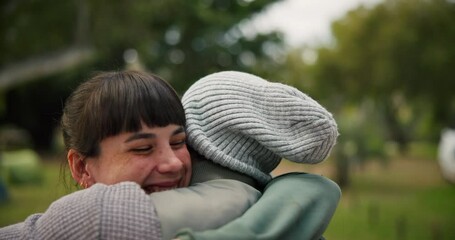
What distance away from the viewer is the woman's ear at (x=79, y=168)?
1080 mm

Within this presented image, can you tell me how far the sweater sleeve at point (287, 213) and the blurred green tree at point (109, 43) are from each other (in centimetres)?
502

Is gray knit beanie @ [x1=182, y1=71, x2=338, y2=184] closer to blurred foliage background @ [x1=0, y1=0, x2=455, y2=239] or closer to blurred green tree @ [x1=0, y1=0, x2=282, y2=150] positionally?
blurred green tree @ [x1=0, y1=0, x2=282, y2=150]

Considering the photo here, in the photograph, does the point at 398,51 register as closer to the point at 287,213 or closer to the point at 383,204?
the point at 383,204

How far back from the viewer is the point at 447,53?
38.8 feet

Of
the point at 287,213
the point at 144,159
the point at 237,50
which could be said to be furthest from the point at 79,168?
the point at 237,50

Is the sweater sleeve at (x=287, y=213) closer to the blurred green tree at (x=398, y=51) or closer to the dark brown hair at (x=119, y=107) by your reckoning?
the dark brown hair at (x=119, y=107)

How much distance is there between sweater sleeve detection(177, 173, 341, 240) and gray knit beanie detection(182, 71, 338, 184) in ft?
0.16

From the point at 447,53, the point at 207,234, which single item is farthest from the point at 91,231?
the point at 447,53

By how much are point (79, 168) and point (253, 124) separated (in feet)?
1.07

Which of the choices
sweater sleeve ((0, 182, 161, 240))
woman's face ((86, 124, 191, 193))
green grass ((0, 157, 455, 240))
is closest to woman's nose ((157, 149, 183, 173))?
woman's face ((86, 124, 191, 193))

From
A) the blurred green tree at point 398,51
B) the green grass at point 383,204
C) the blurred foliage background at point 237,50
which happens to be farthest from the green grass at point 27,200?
the blurred green tree at point 398,51

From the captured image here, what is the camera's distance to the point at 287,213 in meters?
0.93

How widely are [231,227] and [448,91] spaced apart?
12346 mm

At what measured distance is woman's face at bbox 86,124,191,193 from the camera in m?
0.99
